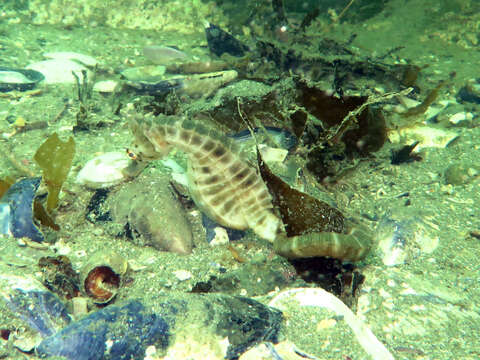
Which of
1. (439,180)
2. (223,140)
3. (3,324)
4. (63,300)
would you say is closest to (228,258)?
(223,140)

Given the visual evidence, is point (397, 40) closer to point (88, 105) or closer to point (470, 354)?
point (88, 105)

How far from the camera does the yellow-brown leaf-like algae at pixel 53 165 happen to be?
295cm

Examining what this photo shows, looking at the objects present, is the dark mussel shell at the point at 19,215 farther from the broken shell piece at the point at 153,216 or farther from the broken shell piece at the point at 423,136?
the broken shell piece at the point at 423,136

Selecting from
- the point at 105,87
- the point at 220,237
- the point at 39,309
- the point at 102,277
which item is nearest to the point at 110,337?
the point at 39,309

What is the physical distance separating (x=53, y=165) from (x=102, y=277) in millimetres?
1175

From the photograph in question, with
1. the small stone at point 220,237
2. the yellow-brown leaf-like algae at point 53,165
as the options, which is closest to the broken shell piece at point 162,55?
the yellow-brown leaf-like algae at point 53,165

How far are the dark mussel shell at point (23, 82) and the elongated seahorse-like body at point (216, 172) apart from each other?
323 centimetres

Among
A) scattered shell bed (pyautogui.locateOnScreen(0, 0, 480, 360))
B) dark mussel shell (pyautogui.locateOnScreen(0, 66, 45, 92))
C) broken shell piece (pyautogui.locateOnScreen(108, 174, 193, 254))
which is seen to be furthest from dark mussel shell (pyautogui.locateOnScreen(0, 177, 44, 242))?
dark mussel shell (pyautogui.locateOnScreen(0, 66, 45, 92))

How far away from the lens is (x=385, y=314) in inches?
93.2

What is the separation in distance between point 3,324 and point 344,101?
10.6ft

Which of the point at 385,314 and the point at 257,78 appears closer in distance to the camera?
the point at 385,314

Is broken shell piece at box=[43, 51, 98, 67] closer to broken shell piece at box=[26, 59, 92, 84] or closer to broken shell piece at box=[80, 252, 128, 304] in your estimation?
broken shell piece at box=[26, 59, 92, 84]

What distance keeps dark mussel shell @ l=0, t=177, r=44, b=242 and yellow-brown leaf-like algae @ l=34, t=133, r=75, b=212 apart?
0.59 ft

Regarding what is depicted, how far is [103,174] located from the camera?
10.5 feet
